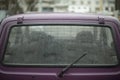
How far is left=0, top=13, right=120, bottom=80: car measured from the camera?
163 inches

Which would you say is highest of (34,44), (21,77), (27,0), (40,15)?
(27,0)

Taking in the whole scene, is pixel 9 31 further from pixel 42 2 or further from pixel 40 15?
pixel 42 2

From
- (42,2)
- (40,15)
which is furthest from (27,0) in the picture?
(40,15)

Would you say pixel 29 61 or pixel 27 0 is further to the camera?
pixel 27 0

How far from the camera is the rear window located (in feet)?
13.8

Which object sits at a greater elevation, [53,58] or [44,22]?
[44,22]

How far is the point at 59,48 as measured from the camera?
4.23 m

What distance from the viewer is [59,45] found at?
4238mm

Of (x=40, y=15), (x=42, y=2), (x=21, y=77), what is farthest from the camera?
(x=42, y=2)

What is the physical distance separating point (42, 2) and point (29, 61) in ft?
243

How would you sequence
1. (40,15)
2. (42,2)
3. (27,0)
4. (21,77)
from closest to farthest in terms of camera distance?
(21,77) → (40,15) → (27,0) → (42,2)

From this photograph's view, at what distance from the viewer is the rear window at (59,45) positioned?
4.20 metres

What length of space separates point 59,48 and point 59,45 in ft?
0.10

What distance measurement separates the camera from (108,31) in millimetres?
4258
